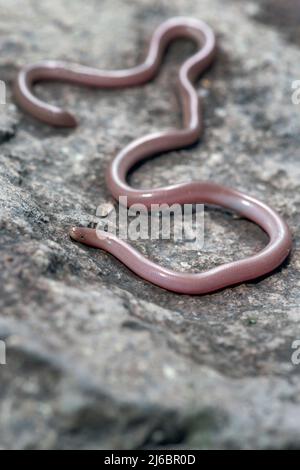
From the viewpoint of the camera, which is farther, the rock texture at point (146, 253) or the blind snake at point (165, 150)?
the blind snake at point (165, 150)

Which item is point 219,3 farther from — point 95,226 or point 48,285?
point 48,285

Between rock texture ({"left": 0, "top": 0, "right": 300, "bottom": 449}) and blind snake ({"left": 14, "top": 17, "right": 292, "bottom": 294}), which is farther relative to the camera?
blind snake ({"left": 14, "top": 17, "right": 292, "bottom": 294})

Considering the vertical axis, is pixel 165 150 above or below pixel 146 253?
above

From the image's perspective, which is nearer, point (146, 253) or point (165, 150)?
point (146, 253)
